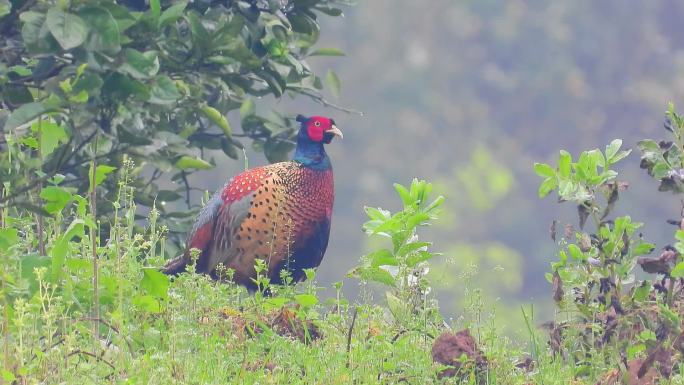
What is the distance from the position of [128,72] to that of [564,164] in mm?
1767

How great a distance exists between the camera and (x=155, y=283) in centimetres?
538

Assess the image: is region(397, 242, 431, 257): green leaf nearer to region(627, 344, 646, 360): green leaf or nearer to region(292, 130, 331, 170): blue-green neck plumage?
region(627, 344, 646, 360): green leaf

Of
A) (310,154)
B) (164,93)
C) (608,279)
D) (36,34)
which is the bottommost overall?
(310,154)

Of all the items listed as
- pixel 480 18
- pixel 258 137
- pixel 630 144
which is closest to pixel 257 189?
pixel 258 137

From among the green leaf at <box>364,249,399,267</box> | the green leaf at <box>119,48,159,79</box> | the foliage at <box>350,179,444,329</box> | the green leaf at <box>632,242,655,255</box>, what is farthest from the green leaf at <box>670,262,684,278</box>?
the green leaf at <box>119,48,159,79</box>

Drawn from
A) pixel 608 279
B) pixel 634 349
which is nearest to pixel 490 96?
pixel 608 279

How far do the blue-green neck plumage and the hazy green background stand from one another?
117 ft

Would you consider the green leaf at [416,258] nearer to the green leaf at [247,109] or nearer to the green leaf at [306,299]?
the green leaf at [306,299]

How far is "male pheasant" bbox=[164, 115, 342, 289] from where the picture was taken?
7.63 metres

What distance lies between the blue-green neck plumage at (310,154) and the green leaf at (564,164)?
2.63m

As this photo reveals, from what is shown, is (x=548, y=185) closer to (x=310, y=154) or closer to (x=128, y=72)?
(x=128, y=72)

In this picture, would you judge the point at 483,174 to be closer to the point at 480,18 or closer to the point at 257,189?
the point at 480,18

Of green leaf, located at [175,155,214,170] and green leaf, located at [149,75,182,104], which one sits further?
green leaf, located at [175,155,214,170]

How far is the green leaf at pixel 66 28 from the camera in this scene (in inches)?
169
